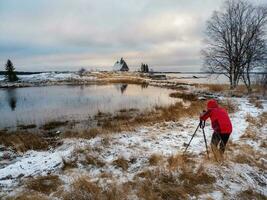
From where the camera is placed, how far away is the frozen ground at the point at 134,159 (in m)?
6.47

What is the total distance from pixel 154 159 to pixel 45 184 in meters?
3.02

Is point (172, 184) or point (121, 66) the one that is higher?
point (121, 66)

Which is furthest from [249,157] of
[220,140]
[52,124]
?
[52,124]

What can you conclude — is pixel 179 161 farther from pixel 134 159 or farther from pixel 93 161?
pixel 93 161

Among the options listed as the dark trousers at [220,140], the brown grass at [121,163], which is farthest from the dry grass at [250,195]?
the brown grass at [121,163]

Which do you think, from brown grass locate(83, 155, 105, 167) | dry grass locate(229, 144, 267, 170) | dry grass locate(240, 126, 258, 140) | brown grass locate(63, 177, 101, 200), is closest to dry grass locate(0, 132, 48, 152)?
brown grass locate(83, 155, 105, 167)

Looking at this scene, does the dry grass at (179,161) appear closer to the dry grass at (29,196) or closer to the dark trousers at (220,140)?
the dark trousers at (220,140)

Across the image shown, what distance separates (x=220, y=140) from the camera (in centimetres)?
762

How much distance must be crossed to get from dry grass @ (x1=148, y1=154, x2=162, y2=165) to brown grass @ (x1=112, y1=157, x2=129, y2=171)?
0.69 m

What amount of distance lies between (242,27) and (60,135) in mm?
24751

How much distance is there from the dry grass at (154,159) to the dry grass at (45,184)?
2.58 metres

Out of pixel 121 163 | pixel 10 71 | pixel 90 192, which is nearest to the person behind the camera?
pixel 90 192

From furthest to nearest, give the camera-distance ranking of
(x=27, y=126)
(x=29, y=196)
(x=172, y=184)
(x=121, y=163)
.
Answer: (x=27, y=126) → (x=121, y=163) → (x=172, y=184) → (x=29, y=196)

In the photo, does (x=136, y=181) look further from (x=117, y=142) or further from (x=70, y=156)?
(x=117, y=142)
